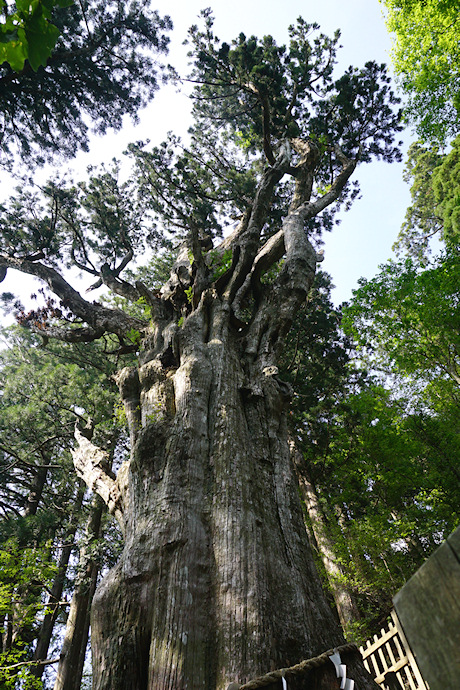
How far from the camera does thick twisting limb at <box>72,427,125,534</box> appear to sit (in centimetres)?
430

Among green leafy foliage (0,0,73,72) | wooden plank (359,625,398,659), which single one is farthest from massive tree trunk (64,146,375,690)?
wooden plank (359,625,398,659)

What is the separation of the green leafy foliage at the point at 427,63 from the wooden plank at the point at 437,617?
12.4m

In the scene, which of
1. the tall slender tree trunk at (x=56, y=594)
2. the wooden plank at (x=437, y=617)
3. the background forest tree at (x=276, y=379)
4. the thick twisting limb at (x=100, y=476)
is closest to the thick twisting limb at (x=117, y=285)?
the background forest tree at (x=276, y=379)

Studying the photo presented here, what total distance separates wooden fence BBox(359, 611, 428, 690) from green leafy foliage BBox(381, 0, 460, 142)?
38.0 feet

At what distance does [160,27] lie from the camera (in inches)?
320

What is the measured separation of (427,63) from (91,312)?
11152 millimetres

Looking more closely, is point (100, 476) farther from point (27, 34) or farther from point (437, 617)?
point (437, 617)

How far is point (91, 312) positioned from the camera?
285 inches

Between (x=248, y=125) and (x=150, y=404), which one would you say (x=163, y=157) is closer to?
(x=248, y=125)

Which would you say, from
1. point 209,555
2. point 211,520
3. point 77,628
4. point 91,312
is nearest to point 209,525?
point 211,520

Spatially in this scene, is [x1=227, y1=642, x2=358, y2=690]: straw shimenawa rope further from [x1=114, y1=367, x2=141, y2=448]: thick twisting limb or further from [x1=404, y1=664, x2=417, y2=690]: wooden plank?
[x1=404, y1=664, x2=417, y2=690]: wooden plank

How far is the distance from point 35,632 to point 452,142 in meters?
19.0

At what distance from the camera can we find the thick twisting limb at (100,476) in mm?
4301

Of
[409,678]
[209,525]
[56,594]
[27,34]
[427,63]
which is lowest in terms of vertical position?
[409,678]
